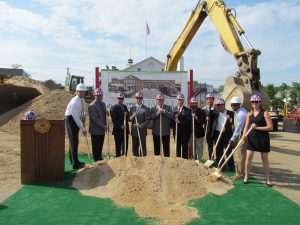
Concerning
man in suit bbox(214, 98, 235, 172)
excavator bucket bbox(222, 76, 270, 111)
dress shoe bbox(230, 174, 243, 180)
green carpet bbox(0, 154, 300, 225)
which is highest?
excavator bucket bbox(222, 76, 270, 111)

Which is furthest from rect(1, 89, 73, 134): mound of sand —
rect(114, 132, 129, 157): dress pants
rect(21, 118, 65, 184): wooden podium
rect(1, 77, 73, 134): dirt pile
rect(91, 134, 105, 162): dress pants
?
rect(21, 118, 65, 184): wooden podium

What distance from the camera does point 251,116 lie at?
6836mm

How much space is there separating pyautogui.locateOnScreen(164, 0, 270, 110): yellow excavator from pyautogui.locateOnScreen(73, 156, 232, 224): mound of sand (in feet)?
14.5

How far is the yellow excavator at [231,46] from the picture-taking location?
10.9 meters

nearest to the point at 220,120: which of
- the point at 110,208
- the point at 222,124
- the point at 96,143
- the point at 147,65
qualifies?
the point at 222,124

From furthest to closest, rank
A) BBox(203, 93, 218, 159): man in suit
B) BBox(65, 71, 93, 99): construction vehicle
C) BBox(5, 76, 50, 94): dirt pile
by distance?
BBox(65, 71, 93, 99): construction vehicle < BBox(5, 76, 50, 94): dirt pile < BBox(203, 93, 218, 159): man in suit

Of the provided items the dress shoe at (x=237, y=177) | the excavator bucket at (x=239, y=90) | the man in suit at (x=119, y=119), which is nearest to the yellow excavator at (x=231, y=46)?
the excavator bucket at (x=239, y=90)

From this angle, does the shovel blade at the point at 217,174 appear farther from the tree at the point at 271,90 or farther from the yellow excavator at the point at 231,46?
the tree at the point at 271,90

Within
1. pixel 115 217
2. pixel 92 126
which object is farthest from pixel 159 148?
pixel 115 217

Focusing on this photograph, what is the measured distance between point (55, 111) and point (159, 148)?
9945 mm

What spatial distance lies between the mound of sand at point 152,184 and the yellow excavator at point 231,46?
442 cm

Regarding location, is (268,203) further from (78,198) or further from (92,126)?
(92,126)

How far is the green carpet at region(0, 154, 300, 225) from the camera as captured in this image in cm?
470

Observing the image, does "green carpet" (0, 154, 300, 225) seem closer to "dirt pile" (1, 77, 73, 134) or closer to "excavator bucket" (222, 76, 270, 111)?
"excavator bucket" (222, 76, 270, 111)
